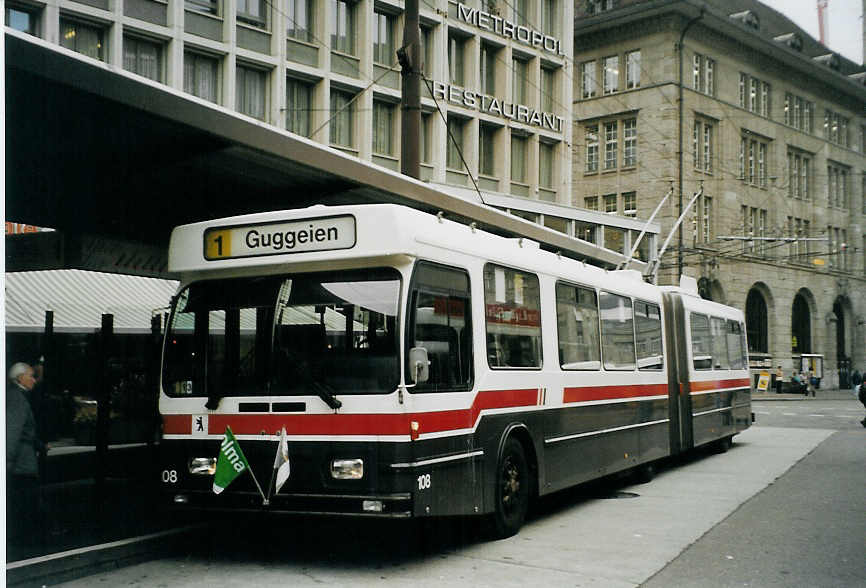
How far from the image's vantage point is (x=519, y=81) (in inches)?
1591

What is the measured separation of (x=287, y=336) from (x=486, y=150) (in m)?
31.4

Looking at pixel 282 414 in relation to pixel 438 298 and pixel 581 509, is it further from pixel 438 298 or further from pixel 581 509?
pixel 581 509

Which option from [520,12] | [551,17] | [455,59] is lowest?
[455,59]

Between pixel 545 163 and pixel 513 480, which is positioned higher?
pixel 545 163

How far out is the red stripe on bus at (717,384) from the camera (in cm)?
1697

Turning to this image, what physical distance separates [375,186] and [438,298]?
3.25 metres

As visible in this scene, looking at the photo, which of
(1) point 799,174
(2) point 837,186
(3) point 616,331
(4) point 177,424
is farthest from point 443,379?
(2) point 837,186

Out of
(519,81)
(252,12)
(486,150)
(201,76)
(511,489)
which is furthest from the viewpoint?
(519,81)

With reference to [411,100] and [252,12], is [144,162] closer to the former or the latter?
[411,100]

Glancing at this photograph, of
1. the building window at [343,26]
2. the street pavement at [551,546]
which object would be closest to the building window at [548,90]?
the building window at [343,26]

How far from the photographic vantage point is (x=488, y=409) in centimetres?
924

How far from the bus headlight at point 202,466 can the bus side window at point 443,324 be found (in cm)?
181

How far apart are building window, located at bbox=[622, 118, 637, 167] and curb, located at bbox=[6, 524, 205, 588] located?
47492 mm

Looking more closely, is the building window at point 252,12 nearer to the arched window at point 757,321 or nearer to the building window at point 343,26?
the building window at point 343,26
